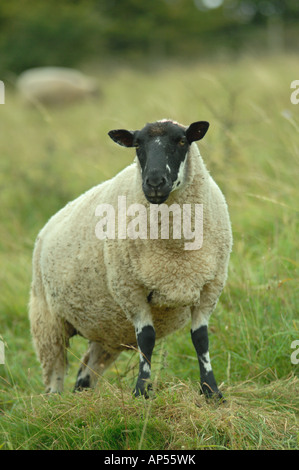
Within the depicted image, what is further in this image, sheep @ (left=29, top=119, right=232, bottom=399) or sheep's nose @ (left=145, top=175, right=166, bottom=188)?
sheep @ (left=29, top=119, right=232, bottom=399)

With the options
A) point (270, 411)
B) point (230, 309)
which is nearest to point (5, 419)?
point (270, 411)

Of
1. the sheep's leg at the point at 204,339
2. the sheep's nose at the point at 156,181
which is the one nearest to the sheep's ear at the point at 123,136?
the sheep's nose at the point at 156,181

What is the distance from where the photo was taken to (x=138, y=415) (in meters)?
2.71

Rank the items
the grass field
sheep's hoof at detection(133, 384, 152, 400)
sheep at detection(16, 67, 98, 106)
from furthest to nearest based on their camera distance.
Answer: sheep at detection(16, 67, 98, 106), sheep's hoof at detection(133, 384, 152, 400), the grass field

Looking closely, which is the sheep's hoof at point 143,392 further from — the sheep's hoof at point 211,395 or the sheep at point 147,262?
the sheep's hoof at point 211,395

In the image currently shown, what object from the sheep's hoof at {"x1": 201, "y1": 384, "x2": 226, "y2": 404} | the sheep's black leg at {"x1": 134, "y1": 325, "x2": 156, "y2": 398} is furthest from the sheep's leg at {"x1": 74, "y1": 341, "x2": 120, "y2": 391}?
the sheep's hoof at {"x1": 201, "y1": 384, "x2": 226, "y2": 404}

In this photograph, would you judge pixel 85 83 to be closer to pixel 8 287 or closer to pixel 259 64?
pixel 259 64

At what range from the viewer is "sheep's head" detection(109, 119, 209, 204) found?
2.76 m

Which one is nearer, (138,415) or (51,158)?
(138,415)

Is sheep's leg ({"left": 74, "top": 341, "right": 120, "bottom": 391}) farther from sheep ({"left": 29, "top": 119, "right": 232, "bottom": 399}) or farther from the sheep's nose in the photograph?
the sheep's nose

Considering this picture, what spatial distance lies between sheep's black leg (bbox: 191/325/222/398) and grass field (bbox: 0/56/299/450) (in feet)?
0.23

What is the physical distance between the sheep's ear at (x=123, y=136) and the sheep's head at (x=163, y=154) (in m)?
0.06
